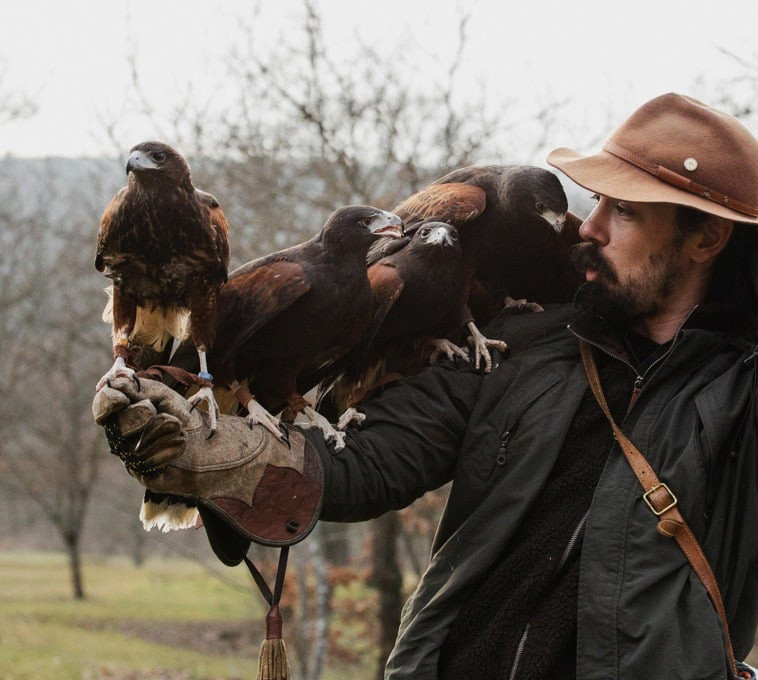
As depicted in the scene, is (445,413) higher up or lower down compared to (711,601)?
higher up

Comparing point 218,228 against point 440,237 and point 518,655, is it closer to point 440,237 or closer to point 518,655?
point 440,237

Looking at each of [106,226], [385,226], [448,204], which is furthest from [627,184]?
[106,226]

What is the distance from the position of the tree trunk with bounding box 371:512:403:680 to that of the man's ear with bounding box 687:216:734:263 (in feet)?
17.1

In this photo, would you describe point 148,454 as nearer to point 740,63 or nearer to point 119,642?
point 740,63

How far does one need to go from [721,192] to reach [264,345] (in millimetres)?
1138

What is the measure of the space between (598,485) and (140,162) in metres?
1.29

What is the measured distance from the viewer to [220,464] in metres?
1.99

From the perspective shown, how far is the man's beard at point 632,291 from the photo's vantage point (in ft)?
7.17

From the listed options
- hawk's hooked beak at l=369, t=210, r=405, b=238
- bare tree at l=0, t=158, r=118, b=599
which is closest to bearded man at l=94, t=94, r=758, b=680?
hawk's hooked beak at l=369, t=210, r=405, b=238

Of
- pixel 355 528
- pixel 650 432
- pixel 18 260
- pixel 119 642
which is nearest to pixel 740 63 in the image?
pixel 650 432

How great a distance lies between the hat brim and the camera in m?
2.07

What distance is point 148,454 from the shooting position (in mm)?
1850

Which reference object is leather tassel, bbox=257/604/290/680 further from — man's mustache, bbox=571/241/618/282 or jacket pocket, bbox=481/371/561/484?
man's mustache, bbox=571/241/618/282

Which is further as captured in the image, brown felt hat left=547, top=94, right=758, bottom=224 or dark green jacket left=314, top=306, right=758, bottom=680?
brown felt hat left=547, top=94, right=758, bottom=224
